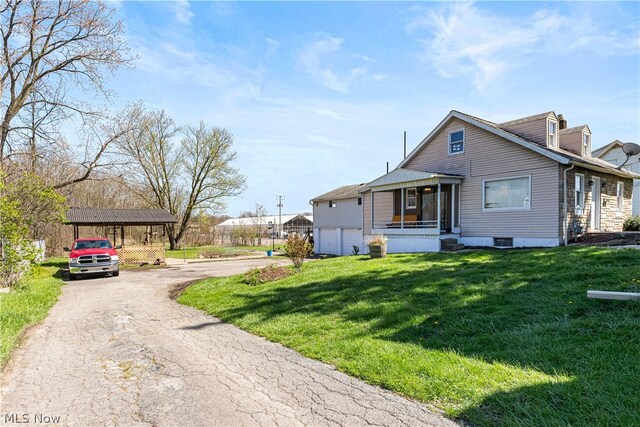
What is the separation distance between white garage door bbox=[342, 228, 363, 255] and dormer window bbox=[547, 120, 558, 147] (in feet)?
47.8

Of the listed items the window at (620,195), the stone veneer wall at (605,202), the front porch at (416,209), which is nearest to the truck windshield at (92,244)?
the front porch at (416,209)

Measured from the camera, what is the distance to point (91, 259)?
16.2 m

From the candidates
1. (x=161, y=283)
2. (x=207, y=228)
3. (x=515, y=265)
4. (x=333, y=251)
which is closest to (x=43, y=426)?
(x=515, y=265)

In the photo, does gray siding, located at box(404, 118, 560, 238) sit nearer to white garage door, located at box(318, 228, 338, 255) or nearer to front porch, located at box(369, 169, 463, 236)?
front porch, located at box(369, 169, 463, 236)

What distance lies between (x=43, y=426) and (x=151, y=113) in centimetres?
3871

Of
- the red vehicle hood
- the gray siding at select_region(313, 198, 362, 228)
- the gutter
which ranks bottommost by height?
the red vehicle hood

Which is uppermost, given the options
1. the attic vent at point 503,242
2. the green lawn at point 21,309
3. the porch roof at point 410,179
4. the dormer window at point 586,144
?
the dormer window at point 586,144

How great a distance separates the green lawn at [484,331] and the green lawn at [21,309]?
3.24 metres

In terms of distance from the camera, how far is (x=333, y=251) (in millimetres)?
31641

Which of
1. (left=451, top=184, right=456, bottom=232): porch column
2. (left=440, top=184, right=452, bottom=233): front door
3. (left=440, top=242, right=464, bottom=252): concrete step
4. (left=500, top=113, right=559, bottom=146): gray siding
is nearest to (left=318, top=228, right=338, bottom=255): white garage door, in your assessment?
(left=440, top=184, right=452, bottom=233): front door

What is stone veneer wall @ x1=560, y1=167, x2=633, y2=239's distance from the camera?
1550 cm

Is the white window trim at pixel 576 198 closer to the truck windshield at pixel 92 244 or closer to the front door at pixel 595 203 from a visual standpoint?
the front door at pixel 595 203

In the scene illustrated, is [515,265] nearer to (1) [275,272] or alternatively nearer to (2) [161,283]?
(1) [275,272]

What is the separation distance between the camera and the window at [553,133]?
16859mm
